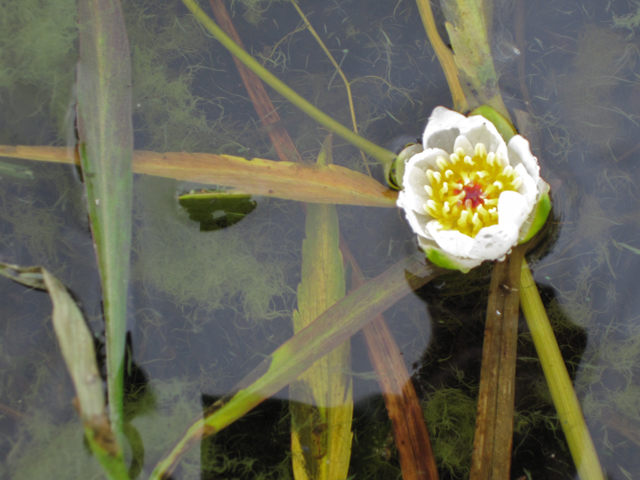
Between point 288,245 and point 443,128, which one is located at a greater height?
point 443,128

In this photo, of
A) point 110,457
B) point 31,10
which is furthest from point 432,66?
point 110,457

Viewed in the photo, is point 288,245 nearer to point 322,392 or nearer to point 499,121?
point 322,392

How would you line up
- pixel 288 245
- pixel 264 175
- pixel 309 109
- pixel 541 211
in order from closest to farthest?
pixel 541 211 < pixel 264 175 < pixel 309 109 < pixel 288 245

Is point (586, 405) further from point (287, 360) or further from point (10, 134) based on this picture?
point (10, 134)

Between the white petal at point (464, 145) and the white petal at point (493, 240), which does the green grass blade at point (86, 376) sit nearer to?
the white petal at point (493, 240)

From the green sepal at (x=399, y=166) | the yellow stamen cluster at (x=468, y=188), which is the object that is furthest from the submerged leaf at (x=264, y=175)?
the yellow stamen cluster at (x=468, y=188)

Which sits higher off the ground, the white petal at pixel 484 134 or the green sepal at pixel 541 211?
the white petal at pixel 484 134

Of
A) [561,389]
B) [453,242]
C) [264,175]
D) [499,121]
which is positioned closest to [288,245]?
[264,175]
